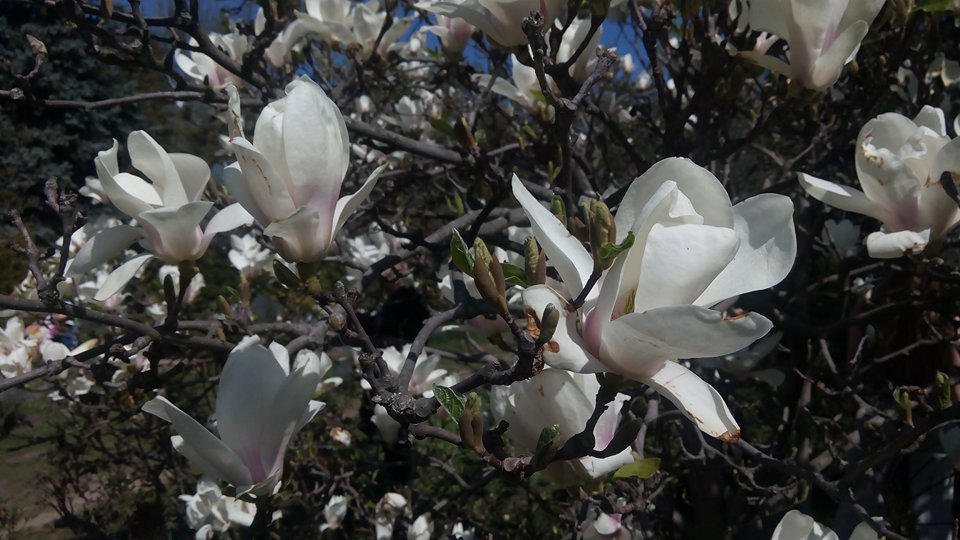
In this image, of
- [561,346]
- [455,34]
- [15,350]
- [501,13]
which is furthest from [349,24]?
[561,346]

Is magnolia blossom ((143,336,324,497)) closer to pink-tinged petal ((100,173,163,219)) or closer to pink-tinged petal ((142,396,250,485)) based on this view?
pink-tinged petal ((142,396,250,485))

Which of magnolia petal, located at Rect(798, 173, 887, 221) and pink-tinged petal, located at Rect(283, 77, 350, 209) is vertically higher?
pink-tinged petal, located at Rect(283, 77, 350, 209)

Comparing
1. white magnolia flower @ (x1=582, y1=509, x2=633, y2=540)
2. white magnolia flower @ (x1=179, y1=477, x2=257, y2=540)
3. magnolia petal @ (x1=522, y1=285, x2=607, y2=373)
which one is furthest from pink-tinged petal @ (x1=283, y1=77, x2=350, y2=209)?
white magnolia flower @ (x1=179, y1=477, x2=257, y2=540)

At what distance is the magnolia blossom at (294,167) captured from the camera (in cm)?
81

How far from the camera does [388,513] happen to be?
2031 millimetres

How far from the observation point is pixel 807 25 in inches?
42.5

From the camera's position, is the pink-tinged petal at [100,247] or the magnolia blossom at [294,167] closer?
the magnolia blossom at [294,167]

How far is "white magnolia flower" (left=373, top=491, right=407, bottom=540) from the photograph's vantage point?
198 centimetres

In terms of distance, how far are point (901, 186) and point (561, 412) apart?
2.17ft

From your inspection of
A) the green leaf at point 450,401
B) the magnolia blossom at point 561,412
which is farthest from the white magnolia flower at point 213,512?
the green leaf at point 450,401

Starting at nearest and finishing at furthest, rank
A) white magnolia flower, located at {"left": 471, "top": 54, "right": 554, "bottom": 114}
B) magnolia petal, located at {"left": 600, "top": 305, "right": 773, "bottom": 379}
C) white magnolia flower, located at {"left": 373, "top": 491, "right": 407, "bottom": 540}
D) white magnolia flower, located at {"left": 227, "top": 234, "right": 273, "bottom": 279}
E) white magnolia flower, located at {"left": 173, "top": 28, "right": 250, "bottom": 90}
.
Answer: magnolia petal, located at {"left": 600, "top": 305, "right": 773, "bottom": 379}, white magnolia flower, located at {"left": 471, "top": 54, "right": 554, "bottom": 114}, white magnolia flower, located at {"left": 373, "top": 491, "right": 407, "bottom": 540}, white magnolia flower, located at {"left": 173, "top": 28, "right": 250, "bottom": 90}, white magnolia flower, located at {"left": 227, "top": 234, "right": 273, "bottom": 279}

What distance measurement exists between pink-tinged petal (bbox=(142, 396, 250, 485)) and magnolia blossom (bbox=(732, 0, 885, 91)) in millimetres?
999

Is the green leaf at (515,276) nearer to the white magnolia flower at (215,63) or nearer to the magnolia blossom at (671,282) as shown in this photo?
the magnolia blossom at (671,282)

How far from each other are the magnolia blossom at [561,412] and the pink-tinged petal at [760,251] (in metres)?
0.20
